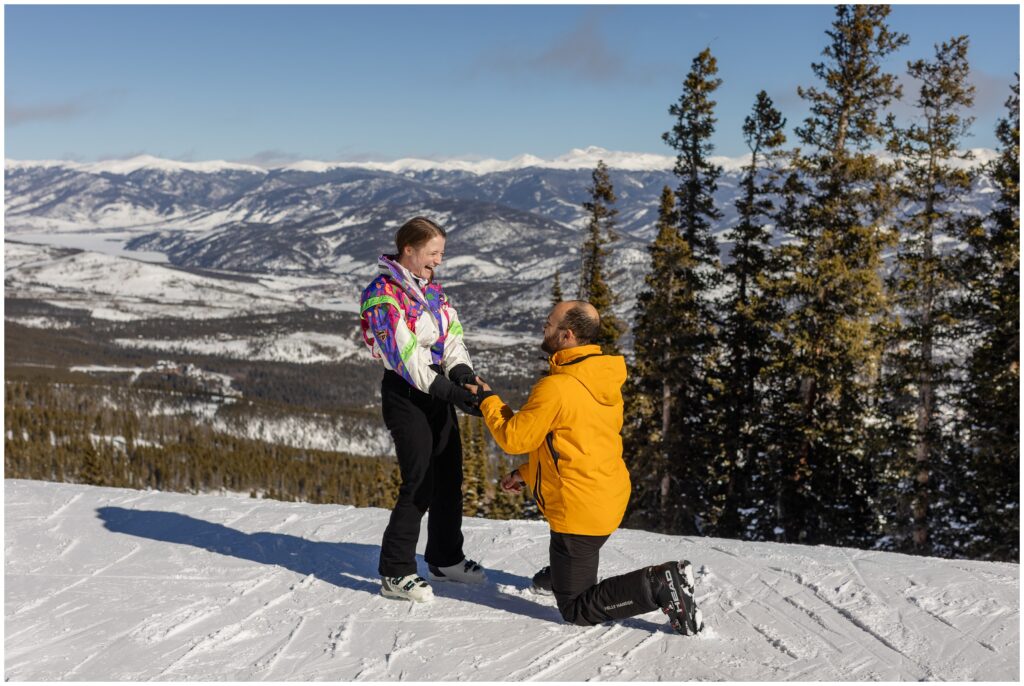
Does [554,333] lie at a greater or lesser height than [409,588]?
greater

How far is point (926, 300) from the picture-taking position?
15.6 m

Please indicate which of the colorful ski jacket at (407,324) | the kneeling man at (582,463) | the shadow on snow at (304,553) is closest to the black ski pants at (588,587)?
the kneeling man at (582,463)

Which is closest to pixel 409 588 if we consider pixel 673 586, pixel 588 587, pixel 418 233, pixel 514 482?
pixel 514 482

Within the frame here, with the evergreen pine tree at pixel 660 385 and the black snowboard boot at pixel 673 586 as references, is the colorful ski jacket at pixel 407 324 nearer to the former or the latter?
the black snowboard boot at pixel 673 586

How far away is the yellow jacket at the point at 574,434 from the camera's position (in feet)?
13.9

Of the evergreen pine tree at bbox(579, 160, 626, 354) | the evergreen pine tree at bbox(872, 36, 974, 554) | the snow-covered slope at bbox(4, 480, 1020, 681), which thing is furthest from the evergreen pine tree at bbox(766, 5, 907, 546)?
the snow-covered slope at bbox(4, 480, 1020, 681)

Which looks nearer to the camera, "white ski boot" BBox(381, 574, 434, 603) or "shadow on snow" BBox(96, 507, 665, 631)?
"white ski boot" BBox(381, 574, 434, 603)

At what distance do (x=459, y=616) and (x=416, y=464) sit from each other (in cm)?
103

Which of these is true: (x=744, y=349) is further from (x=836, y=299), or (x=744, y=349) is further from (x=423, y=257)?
(x=423, y=257)

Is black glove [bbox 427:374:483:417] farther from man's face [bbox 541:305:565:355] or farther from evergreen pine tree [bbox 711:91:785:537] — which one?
evergreen pine tree [bbox 711:91:785:537]

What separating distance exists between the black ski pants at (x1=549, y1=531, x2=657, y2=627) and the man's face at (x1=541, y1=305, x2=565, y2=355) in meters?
1.15

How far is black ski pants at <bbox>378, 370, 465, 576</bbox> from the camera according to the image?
479 cm

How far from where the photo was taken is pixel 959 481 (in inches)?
602

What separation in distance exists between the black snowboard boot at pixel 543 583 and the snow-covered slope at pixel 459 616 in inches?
2.5
